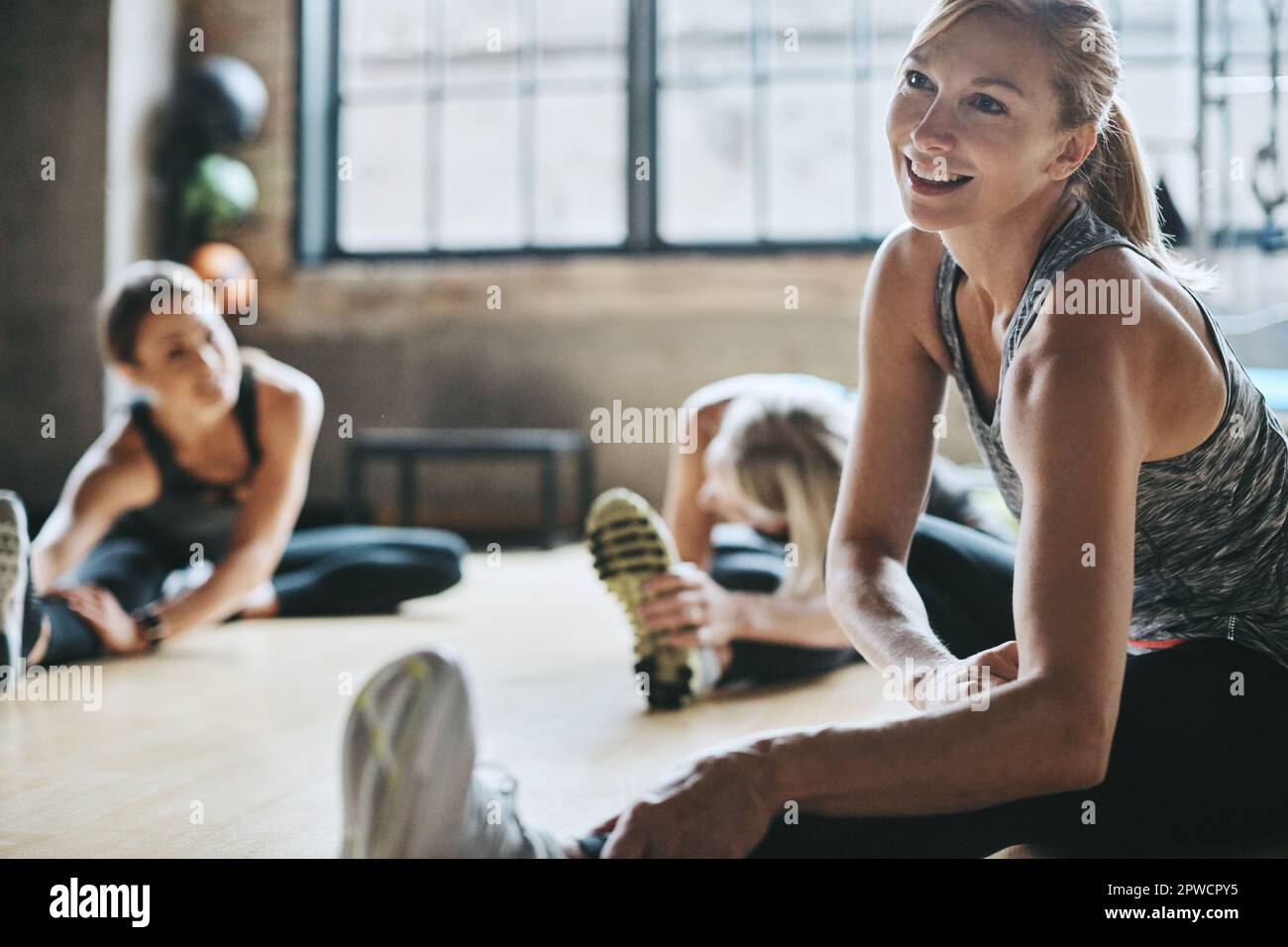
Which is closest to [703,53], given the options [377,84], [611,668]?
[377,84]

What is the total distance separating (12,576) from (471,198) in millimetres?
3343

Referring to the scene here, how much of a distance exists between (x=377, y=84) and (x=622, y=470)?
1.85m

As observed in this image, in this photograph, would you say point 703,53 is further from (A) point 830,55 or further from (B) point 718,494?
(B) point 718,494

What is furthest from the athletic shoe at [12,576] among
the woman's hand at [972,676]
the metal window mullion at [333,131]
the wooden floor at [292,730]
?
the metal window mullion at [333,131]

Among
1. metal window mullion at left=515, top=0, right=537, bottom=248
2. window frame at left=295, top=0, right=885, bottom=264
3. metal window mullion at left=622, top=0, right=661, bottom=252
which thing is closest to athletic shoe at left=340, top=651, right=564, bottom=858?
window frame at left=295, top=0, right=885, bottom=264

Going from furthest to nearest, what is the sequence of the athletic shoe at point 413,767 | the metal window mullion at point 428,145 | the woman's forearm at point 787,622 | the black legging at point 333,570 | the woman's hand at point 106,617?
the metal window mullion at point 428,145
the black legging at point 333,570
the woman's hand at point 106,617
the woman's forearm at point 787,622
the athletic shoe at point 413,767

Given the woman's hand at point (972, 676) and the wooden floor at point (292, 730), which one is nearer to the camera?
the woman's hand at point (972, 676)

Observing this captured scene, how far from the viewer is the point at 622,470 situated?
177 inches

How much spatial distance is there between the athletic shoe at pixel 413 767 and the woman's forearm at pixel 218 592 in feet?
5.00

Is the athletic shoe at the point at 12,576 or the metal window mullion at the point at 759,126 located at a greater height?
the metal window mullion at the point at 759,126

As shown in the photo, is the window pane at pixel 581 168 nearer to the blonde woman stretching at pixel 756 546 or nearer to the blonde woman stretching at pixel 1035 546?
the blonde woman stretching at pixel 756 546

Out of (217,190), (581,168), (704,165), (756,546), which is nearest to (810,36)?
(704,165)

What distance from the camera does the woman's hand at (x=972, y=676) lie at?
2.69 ft

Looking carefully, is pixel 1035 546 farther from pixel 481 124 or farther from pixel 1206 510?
Answer: pixel 481 124
